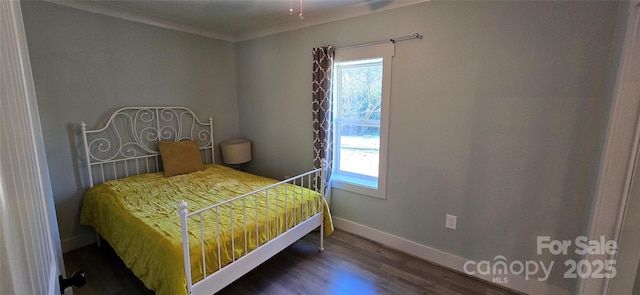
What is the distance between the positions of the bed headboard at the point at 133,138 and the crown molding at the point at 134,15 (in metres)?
0.91

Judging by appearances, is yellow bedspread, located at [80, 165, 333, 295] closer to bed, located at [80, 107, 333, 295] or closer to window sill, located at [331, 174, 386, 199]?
bed, located at [80, 107, 333, 295]

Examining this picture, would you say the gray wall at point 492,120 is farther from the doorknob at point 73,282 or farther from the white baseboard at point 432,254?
the doorknob at point 73,282

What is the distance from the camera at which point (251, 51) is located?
11.0 ft

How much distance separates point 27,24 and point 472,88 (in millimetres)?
3593

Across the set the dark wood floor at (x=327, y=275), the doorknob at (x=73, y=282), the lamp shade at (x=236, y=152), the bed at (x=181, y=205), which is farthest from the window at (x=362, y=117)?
the doorknob at (x=73, y=282)

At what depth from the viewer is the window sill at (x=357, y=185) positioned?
2.60 meters

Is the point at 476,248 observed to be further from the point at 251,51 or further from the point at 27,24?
the point at 27,24

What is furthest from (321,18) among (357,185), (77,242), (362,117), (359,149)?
(77,242)

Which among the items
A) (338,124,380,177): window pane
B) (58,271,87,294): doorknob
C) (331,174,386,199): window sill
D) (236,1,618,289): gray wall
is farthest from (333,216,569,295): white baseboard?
(58,271,87,294): doorknob

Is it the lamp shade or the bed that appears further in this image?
the lamp shade

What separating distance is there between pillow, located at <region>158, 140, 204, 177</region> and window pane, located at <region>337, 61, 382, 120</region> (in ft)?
5.73

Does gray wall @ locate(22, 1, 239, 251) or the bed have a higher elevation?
gray wall @ locate(22, 1, 239, 251)

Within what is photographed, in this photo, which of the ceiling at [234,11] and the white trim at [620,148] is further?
the ceiling at [234,11]

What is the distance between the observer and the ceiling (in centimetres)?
236
